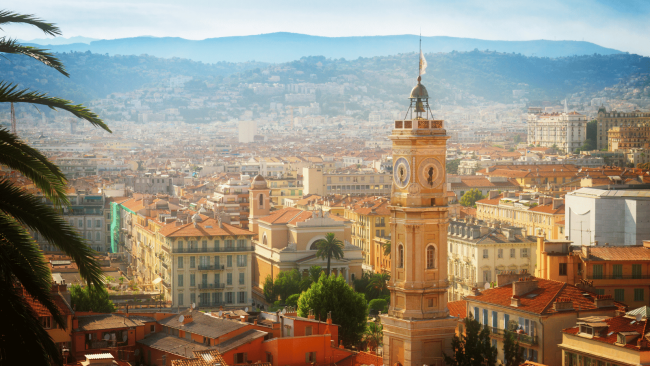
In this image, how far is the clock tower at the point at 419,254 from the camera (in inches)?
1042

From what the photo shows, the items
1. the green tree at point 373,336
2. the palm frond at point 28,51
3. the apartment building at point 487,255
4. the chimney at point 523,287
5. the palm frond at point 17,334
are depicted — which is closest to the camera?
the palm frond at point 17,334

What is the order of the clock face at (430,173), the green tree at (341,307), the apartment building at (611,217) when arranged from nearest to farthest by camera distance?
the clock face at (430,173)
the green tree at (341,307)
the apartment building at (611,217)

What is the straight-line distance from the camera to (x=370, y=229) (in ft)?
218

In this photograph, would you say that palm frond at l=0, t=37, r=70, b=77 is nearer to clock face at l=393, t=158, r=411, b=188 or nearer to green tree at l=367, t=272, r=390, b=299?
clock face at l=393, t=158, r=411, b=188

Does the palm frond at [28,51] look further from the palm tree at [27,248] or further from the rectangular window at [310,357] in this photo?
the rectangular window at [310,357]

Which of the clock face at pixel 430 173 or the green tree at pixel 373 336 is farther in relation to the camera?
the green tree at pixel 373 336

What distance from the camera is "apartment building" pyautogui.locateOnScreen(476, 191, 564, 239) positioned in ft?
201

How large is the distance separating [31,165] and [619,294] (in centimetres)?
2634

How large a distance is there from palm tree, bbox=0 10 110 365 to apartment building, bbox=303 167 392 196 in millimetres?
86527

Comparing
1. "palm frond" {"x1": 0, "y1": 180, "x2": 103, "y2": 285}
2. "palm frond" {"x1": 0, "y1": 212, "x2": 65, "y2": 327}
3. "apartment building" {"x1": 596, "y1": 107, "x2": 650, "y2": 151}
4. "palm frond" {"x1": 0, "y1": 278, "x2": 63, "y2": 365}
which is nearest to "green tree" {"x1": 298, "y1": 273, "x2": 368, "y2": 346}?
"palm frond" {"x1": 0, "y1": 180, "x2": 103, "y2": 285}

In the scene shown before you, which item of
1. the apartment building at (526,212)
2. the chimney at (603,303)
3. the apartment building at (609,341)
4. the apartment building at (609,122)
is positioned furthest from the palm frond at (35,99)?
the apartment building at (609,122)

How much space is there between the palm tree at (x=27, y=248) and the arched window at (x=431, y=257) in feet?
57.1

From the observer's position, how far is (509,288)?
101 ft

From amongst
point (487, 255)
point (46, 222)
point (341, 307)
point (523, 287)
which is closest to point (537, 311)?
point (523, 287)
